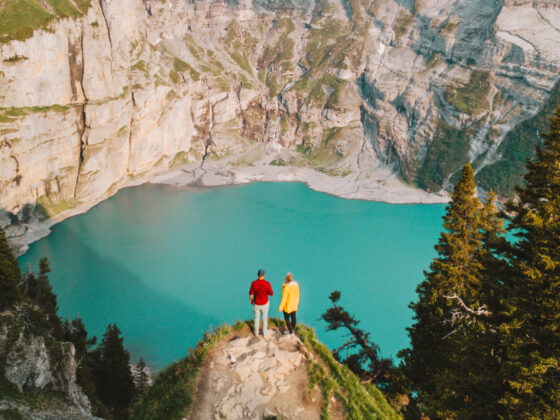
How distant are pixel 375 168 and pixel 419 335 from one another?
367 ft

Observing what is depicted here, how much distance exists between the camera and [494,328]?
11.4m

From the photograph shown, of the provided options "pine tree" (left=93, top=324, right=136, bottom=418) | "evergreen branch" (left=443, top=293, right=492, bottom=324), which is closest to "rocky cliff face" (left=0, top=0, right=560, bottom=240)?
"pine tree" (left=93, top=324, right=136, bottom=418)

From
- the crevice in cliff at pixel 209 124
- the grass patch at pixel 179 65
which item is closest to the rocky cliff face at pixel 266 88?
the crevice in cliff at pixel 209 124

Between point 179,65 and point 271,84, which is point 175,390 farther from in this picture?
point 271,84

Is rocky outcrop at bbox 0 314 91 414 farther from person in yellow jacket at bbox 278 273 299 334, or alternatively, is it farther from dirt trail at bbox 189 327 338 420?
person in yellow jacket at bbox 278 273 299 334

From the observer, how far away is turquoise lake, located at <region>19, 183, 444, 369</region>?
134 feet

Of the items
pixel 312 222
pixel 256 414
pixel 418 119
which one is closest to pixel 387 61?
pixel 418 119

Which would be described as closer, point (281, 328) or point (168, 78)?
point (281, 328)

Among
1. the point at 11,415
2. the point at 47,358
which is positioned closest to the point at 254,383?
the point at 11,415

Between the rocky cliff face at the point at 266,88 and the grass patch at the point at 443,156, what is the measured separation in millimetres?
484

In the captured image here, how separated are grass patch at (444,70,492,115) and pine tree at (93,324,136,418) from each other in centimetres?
11718

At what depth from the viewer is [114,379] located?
2589 centimetres

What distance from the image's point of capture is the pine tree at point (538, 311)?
31.8ft

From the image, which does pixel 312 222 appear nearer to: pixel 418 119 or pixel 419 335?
pixel 419 335
